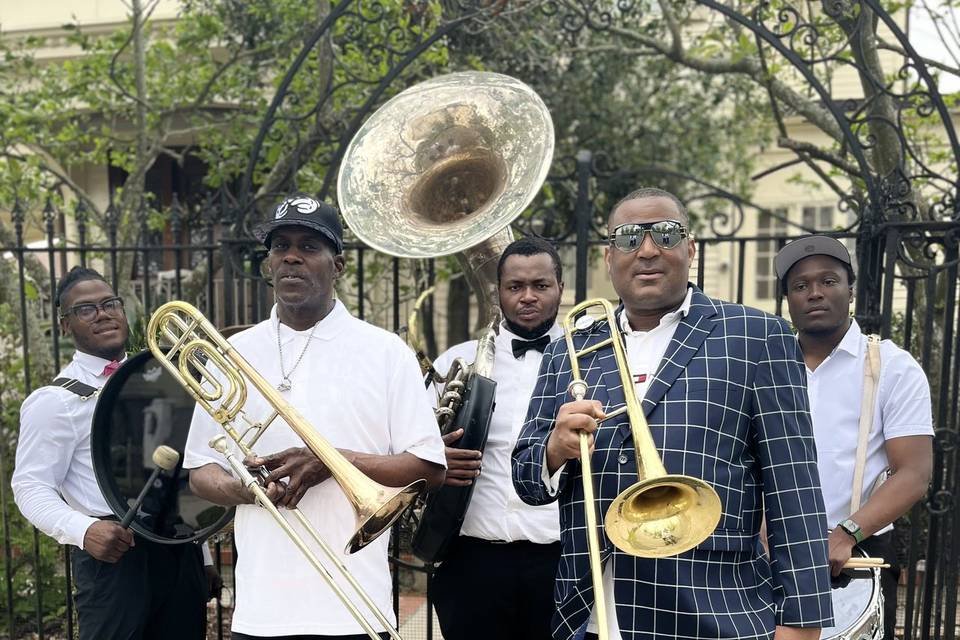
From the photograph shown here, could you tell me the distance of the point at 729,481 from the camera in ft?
7.51

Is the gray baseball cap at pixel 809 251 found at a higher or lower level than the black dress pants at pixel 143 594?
higher

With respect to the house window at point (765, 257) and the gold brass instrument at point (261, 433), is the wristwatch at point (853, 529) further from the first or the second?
the house window at point (765, 257)

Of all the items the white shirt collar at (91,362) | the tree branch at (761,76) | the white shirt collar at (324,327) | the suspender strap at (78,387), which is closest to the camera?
the white shirt collar at (324,327)

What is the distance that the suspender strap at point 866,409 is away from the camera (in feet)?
10.5

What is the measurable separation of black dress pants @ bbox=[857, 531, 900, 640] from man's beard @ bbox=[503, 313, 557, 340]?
141cm

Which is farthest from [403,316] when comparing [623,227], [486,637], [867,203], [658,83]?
[623,227]

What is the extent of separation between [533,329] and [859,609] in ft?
5.02

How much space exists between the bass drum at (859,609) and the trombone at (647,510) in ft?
2.66

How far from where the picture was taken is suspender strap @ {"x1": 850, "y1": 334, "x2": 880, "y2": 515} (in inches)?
125

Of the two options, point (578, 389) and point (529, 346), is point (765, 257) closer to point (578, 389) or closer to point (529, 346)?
point (529, 346)

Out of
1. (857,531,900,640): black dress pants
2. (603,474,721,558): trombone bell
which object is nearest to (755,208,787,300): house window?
(857,531,900,640): black dress pants

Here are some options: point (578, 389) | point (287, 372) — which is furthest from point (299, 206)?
point (578, 389)

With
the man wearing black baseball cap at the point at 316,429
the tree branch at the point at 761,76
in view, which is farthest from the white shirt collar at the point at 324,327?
the tree branch at the point at 761,76

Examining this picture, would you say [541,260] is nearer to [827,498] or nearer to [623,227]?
[623,227]
